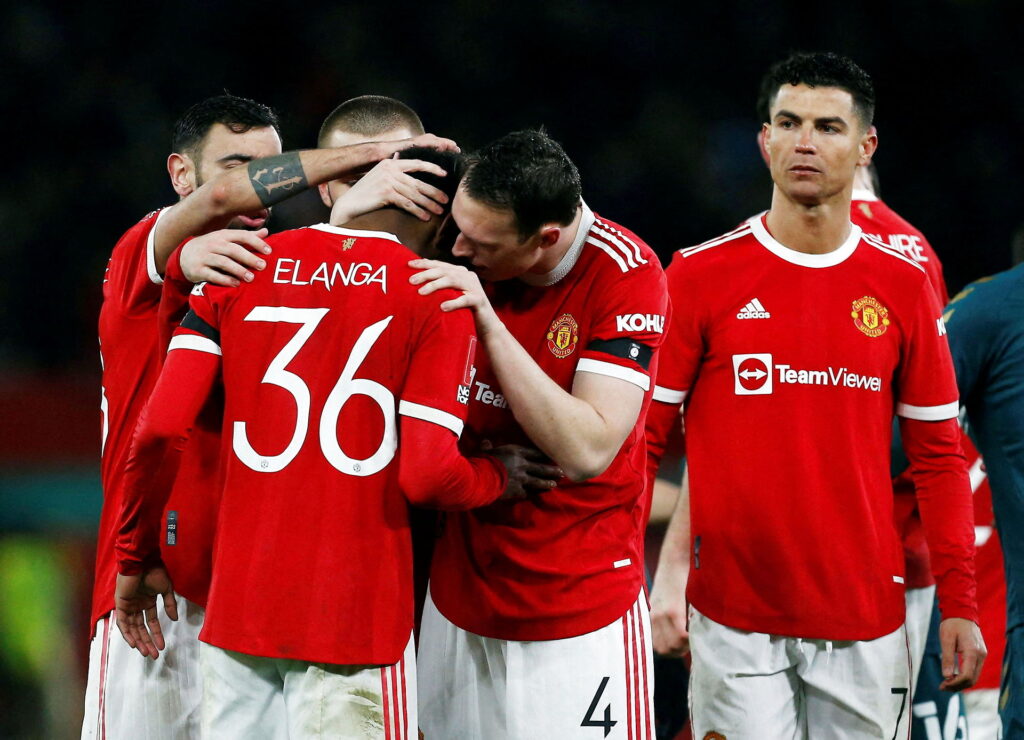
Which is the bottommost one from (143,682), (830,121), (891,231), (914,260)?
(143,682)

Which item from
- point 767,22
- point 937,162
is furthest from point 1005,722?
point 767,22

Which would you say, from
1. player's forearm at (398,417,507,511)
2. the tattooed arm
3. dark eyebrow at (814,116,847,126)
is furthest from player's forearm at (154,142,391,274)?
dark eyebrow at (814,116,847,126)

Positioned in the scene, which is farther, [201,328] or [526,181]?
[526,181]

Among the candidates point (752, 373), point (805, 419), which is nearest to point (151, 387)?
point (752, 373)

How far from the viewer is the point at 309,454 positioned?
279 centimetres

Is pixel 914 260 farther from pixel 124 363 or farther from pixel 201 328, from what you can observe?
pixel 124 363

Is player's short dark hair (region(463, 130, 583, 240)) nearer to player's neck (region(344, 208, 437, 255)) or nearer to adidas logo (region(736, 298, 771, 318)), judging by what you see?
player's neck (region(344, 208, 437, 255))

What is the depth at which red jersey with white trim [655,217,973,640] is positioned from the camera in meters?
3.59

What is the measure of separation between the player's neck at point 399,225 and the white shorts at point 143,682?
123 centimetres

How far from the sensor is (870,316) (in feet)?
11.9

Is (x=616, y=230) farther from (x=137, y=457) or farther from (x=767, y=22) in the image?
(x=767, y=22)

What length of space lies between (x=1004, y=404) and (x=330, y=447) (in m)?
2.13

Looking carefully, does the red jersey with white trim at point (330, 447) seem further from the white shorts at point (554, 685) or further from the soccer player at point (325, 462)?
the white shorts at point (554, 685)

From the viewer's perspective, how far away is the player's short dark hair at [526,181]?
9.86ft
